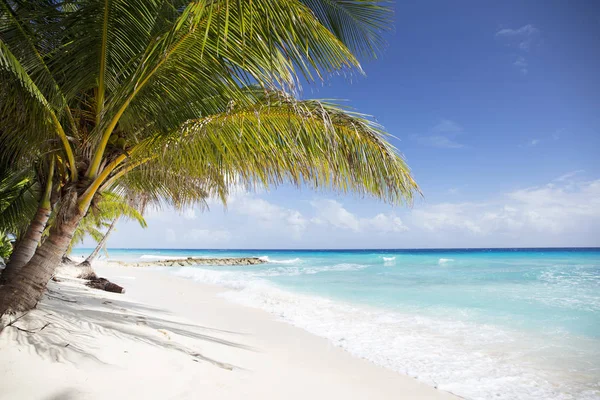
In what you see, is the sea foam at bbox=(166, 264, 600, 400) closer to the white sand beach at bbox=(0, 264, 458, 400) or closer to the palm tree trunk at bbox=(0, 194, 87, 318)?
the white sand beach at bbox=(0, 264, 458, 400)

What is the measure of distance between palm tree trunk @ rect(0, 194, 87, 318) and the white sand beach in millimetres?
182

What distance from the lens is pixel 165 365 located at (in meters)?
3.05

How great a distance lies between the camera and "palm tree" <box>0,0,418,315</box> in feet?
9.34

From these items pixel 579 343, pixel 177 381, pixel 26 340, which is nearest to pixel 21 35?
pixel 26 340

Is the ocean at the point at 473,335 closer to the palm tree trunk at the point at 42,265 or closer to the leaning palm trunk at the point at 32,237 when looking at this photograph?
the palm tree trunk at the point at 42,265

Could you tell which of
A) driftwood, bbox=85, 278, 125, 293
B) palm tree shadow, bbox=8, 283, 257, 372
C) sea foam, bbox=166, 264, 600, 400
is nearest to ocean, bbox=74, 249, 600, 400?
sea foam, bbox=166, 264, 600, 400

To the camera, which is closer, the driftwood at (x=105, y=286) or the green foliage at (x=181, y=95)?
the green foliage at (x=181, y=95)

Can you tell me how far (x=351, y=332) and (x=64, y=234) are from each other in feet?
14.8

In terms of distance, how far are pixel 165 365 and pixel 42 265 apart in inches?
57.2

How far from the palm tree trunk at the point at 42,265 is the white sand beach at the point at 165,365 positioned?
0.60 ft

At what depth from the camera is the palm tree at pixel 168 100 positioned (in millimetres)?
2846

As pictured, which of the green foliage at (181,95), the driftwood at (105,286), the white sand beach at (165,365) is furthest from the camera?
the driftwood at (105,286)

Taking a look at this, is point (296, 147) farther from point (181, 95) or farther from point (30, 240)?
point (30, 240)

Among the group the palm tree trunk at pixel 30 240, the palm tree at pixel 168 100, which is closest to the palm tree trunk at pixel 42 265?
the palm tree at pixel 168 100
